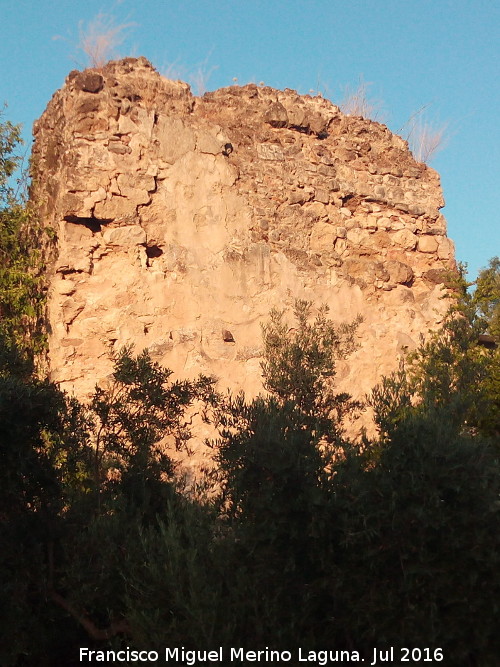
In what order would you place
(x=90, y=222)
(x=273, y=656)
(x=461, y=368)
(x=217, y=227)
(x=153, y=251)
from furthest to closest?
(x=461, y=368), (x=217, y=227), (x=153, y=251), (x=90, y=222), (x=273, y=656)

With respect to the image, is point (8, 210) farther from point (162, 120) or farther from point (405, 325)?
point (405, 325)

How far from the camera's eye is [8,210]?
9109mm

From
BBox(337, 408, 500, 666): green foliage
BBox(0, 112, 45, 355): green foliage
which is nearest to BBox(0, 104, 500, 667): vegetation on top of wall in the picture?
BBox(337, 408, 500, 666): green foliage

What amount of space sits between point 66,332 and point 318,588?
4.66m

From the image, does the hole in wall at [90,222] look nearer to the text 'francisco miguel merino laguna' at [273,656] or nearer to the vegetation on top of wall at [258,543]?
the vegetation on top of wall at [258,543]

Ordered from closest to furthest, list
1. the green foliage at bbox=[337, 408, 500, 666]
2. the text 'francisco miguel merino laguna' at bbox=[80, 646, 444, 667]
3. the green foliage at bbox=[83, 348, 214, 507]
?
1. the text 'francisco miguel merino laguna' at bbox=[80, 646, 444, 667]
2. the green foliage at bbox=[337, 408, 500, 666]
3. the green foliage at bbox=[83, 348, 214, 507]

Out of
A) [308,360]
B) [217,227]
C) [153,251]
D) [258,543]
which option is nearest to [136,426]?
[258,543]

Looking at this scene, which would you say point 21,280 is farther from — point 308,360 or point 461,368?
point 461,368

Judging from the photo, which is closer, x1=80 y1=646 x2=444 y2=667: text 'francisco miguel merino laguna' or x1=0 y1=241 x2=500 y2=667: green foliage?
x1=80 y1=646 x2=444 y2=667: text 'francisco miguel merino laguna'

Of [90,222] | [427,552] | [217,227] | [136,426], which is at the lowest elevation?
[427,552]

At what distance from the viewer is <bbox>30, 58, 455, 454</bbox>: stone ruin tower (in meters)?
8.36

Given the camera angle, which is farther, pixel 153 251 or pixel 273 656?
pixel 153 251

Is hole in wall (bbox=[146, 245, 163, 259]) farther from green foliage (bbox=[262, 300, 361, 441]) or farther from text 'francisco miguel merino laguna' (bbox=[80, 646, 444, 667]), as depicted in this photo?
text 'francisco miguel merino laguna' (bbox=[80, 646, 444, 667])

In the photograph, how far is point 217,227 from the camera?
913 cm
